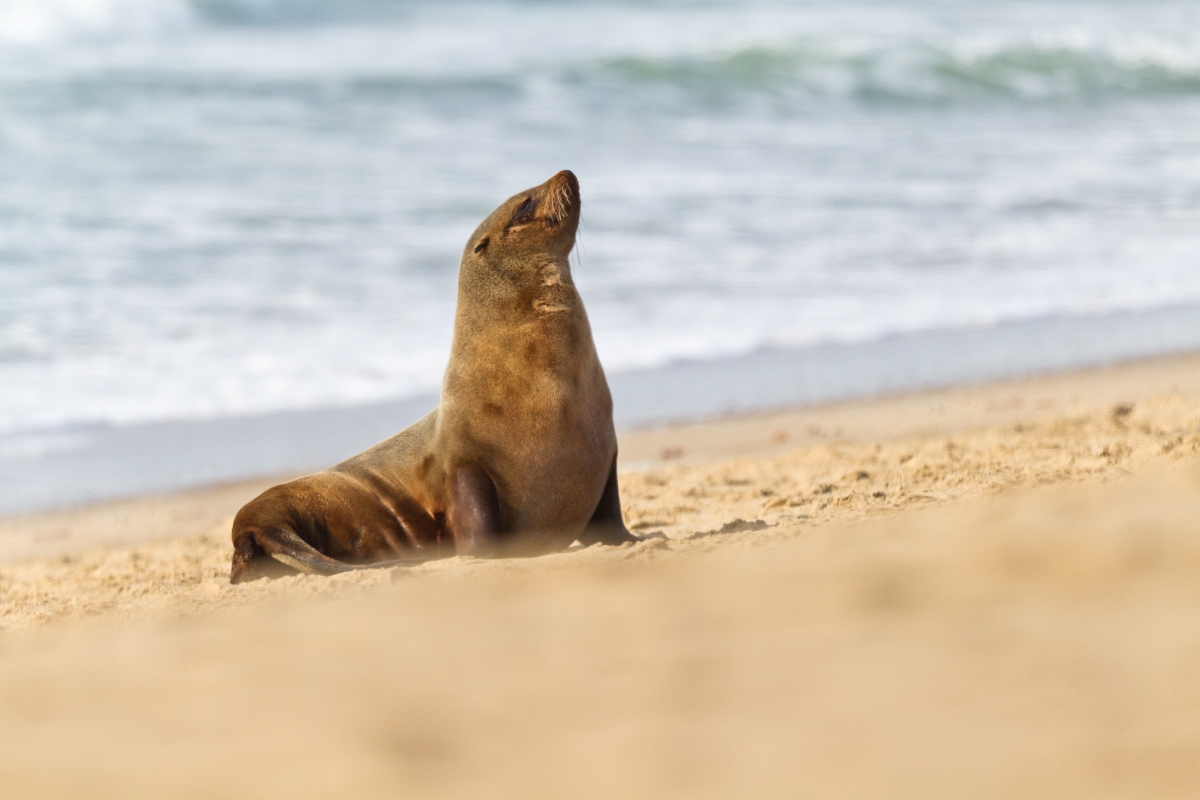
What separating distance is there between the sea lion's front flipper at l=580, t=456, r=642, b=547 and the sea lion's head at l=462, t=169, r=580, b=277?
738mm

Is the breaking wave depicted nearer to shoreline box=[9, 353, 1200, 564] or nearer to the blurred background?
the blurred background

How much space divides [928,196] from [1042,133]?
5389 millimetres

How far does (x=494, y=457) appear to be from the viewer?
175 inches

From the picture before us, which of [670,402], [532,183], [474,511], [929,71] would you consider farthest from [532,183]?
[929,71]

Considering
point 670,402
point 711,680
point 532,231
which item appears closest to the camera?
point 711,680

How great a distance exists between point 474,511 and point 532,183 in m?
9.82

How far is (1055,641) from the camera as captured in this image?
191 cm

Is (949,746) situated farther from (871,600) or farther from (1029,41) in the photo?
(1029,41)

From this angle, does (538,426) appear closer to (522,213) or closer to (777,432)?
(522,213)

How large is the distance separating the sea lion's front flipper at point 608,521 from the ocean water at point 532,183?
318 cm

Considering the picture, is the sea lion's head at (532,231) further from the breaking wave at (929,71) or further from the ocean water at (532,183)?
the breaking wave at (929,71)

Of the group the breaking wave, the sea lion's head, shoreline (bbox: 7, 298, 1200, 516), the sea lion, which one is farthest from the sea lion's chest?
the breaking wave

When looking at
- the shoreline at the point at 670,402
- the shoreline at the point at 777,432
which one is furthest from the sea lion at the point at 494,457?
the shoreline at the point at 670,402

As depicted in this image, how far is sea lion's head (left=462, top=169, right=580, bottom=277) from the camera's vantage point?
15.5ft
